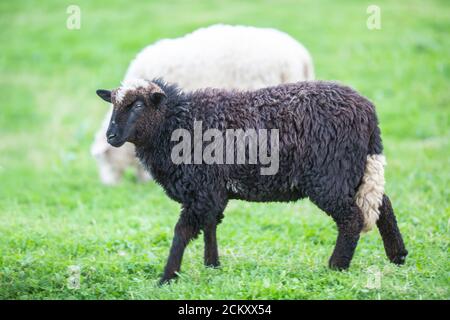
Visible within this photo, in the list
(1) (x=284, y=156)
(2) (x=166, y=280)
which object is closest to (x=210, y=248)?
(2) (x=166, y=280)

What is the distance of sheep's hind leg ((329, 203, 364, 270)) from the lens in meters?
5.91

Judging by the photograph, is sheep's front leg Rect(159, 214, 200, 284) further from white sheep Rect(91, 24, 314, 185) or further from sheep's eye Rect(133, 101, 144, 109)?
white sheep Rect(91, 24, 314, 185)

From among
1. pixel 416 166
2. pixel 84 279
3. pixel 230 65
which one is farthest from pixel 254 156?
pixel 416 166

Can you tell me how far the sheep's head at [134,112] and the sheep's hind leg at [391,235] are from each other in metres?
2.19

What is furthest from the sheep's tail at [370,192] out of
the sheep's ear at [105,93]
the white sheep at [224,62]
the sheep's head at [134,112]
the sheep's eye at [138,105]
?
the white sheep at [224,62]

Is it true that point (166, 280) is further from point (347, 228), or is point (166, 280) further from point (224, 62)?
point (224, 62)

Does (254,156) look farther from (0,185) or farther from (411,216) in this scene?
(0,185)

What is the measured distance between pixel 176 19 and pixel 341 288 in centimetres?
1299

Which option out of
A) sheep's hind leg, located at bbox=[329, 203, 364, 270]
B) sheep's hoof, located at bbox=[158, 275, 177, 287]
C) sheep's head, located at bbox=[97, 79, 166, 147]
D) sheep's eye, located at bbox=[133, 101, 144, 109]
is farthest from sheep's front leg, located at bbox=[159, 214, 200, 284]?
sheep's hind leg, located at bbox=[329, 203, 364, 270]

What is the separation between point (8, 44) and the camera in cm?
1772

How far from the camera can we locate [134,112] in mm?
5984

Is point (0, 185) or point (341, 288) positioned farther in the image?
point (0, 185)

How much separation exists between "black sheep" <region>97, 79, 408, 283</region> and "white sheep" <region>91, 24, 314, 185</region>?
3595mm
